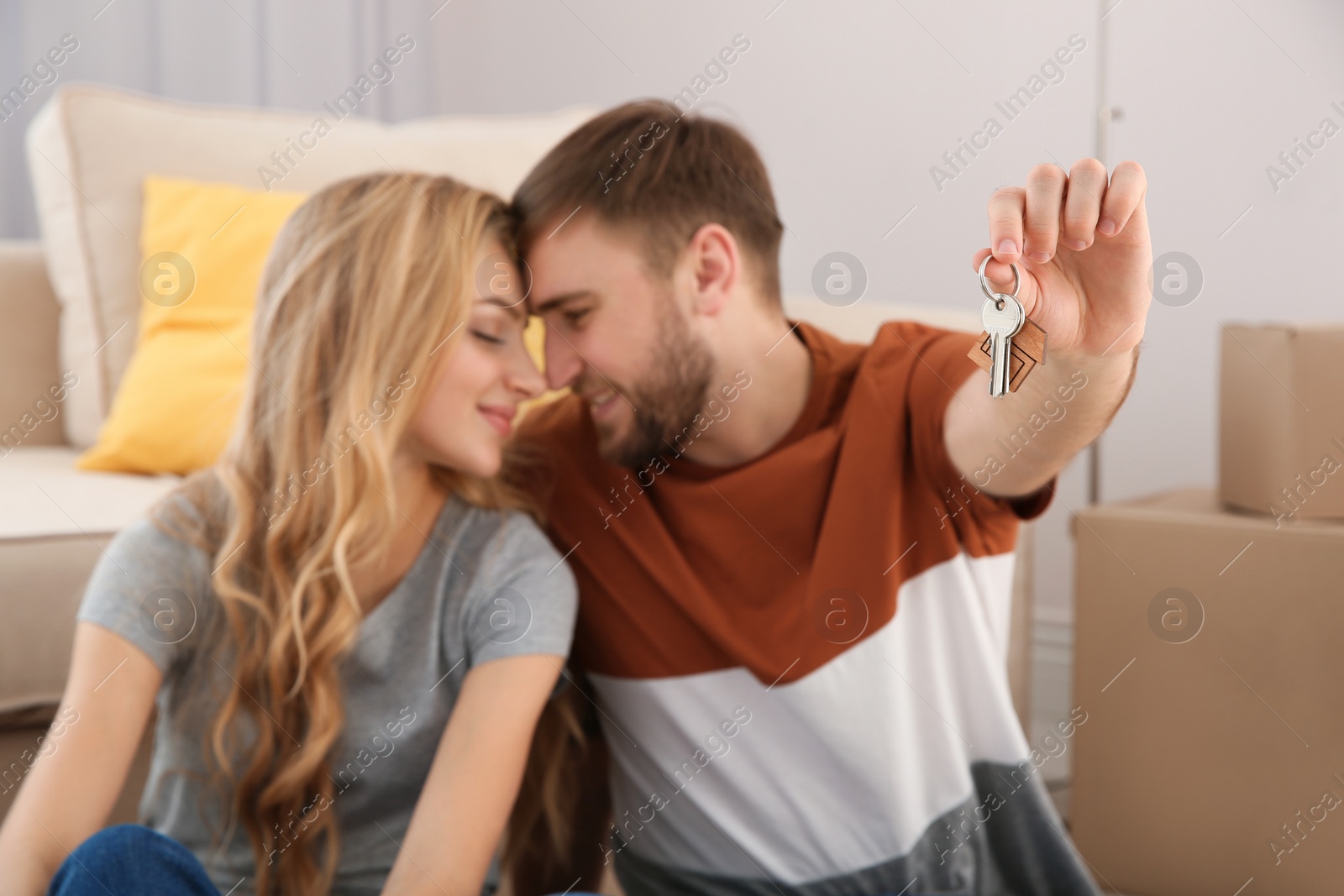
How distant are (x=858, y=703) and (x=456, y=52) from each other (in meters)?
2.10

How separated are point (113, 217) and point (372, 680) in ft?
3.13

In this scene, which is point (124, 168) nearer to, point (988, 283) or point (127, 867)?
point (127, 867)

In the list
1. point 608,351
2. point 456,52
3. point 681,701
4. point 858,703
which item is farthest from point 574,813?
point 456,52

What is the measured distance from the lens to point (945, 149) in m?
1.88

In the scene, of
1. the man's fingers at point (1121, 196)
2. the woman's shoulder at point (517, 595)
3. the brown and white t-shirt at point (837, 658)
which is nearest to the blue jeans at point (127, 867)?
the woman's shoulder at point (517, 595)

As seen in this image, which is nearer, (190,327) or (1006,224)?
(1006,224)

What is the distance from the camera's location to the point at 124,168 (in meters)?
1.57

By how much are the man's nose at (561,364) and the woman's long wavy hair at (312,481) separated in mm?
125

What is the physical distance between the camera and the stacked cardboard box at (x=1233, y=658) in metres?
1.16

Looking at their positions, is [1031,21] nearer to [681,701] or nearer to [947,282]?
[947,282]

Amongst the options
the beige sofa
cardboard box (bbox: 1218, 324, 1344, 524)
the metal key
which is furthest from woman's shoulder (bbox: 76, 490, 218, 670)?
cardboard box (bbox: 1218, 324, 1344, 524)

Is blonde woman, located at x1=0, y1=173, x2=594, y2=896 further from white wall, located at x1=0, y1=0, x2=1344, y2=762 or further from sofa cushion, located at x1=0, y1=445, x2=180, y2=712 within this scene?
white wall, located at x1=0, y1=0, x2=1344, y2=762

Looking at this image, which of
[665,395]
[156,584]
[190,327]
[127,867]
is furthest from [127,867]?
[190,327]

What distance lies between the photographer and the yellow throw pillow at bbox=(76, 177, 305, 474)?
137cm
